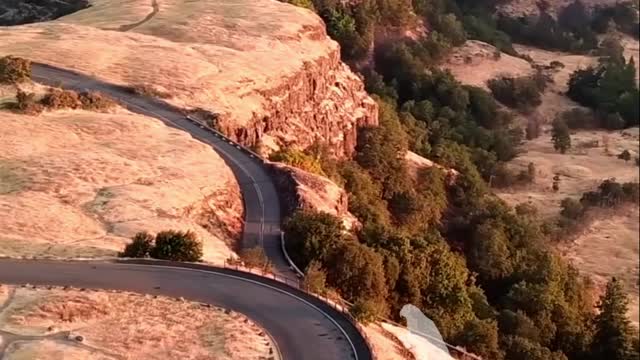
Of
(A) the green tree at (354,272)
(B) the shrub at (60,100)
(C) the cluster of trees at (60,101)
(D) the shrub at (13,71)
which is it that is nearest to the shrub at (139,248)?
(A) the green tree at (354,272)

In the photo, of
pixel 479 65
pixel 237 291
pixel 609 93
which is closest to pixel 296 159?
pixel 237 291

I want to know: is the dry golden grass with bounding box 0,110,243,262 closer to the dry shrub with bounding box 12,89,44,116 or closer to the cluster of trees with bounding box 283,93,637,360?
the dry shrub with bounding box 12,89,44,116

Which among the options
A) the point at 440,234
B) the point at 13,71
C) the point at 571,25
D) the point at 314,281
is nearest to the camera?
the point at 314,281

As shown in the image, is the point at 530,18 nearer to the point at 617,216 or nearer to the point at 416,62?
the point at 416,62

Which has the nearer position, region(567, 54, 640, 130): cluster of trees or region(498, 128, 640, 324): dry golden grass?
region(498, 128, 640, 324): dry golden grass

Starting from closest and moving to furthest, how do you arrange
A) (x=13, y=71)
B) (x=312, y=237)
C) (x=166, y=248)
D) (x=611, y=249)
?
(x=166, y=248) → (x=312, y=237) → (x=13, y=71) → (x=611, y=249)

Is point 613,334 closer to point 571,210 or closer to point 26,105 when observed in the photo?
point 571,210

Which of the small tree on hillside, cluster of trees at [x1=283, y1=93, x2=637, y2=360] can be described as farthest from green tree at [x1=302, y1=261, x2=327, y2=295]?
the small tree on hillside
